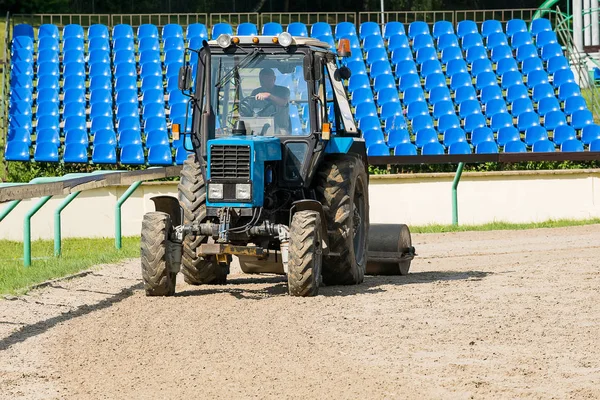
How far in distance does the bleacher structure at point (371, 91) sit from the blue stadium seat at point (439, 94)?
26 mm

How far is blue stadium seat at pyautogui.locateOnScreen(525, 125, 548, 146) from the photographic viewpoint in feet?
77.2

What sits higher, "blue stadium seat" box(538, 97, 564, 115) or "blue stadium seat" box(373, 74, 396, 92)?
"blue stadium seat" box(373, 74, 396, 92)

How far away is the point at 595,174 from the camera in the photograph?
71.4 feet

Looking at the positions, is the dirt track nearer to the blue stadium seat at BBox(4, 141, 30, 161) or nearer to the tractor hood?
the tractor hood

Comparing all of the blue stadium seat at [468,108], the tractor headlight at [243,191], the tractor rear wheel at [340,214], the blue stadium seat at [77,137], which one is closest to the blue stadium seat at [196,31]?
the blue stadium seat at [77,137]

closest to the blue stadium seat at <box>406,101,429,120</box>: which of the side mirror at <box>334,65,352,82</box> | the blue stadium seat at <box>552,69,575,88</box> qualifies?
the blue stadium seat at <box>552,69,575,88</box>

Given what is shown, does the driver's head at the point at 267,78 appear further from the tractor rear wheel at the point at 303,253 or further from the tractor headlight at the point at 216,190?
the tractor rear wheel at the point at 303,253

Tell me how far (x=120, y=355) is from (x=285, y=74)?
14.7 feet

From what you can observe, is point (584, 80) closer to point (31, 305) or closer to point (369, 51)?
point (369, 51)

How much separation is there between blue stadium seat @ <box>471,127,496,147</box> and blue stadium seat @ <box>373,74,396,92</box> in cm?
241

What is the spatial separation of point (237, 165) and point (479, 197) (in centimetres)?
1190

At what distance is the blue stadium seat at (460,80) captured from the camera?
82.5 feet

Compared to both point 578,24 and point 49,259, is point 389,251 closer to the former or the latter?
point 49,259

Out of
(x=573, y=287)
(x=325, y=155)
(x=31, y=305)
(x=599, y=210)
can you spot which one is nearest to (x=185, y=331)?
(x=31, y=305)
